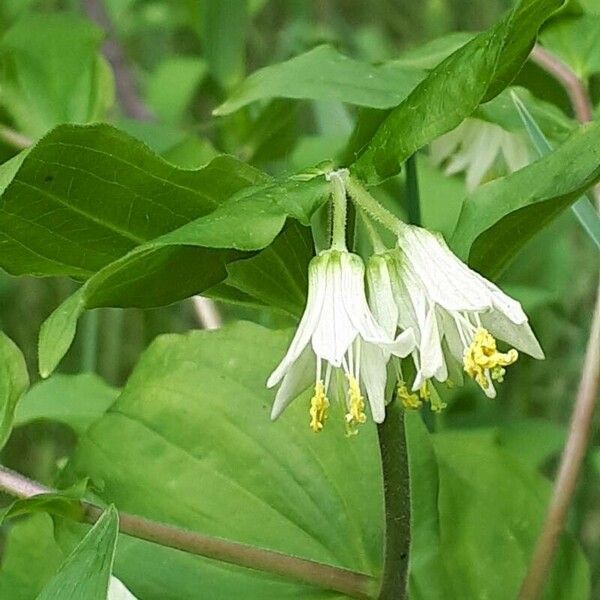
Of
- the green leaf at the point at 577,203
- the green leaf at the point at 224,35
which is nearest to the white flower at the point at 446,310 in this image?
the green leaf at the point at 577,203

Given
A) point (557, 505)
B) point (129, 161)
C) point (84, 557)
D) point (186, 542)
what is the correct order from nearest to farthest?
point (84, 557)
point (129, 161)
point (186, 542)
point (557, 505)

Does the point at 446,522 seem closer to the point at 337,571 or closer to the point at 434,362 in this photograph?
the point at 337,571

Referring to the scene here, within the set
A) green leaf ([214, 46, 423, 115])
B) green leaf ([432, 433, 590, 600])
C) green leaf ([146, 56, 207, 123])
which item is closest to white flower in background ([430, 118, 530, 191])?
green leaf ([214, 46, 423, 115])

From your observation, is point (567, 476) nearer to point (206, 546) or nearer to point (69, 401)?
point (206, 546)

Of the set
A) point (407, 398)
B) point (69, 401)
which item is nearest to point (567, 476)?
point (407, 398)

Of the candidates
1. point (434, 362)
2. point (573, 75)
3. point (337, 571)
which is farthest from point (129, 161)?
point (573, 75)

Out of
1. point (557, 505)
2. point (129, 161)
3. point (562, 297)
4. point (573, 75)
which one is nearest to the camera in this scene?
point (129, 161)

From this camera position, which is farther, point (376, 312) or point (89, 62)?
point (89, 62)
